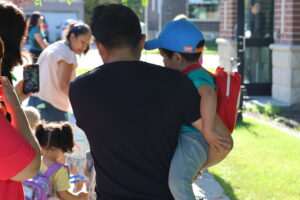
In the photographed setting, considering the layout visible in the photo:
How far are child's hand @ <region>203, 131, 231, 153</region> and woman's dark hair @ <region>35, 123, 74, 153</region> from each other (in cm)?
208

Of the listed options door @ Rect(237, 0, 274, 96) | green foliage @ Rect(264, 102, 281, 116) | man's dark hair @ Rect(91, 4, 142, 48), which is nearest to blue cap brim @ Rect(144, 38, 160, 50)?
man's dark hair @ Rect(91, 4, 142, 48)

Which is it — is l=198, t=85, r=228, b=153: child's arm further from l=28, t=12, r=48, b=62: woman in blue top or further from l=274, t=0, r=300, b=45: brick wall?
l=28, t=12, r=48, b=62: woman in blue top

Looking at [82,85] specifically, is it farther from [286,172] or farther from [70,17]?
[70,17]

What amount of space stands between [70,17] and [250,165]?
34.4 m

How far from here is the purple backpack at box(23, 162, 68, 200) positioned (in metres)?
4.10

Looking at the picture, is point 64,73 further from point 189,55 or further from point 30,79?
point 189,55

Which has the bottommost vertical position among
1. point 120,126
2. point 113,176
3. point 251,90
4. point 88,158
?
point 251,90

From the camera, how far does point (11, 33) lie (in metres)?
3.56

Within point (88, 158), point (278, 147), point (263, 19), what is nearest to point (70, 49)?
point (88, 158)

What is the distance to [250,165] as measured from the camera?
7496 mm

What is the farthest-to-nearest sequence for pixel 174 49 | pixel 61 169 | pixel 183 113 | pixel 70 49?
pixel 70 49, pixel 61 169, pixel 174 49, pixel 183 113

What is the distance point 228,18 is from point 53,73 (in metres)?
8.77

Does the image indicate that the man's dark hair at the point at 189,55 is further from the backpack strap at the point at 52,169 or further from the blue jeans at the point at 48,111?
the blue jeans at the point at 48,111

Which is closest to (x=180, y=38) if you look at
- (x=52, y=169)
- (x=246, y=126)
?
(x=52, y=169)
